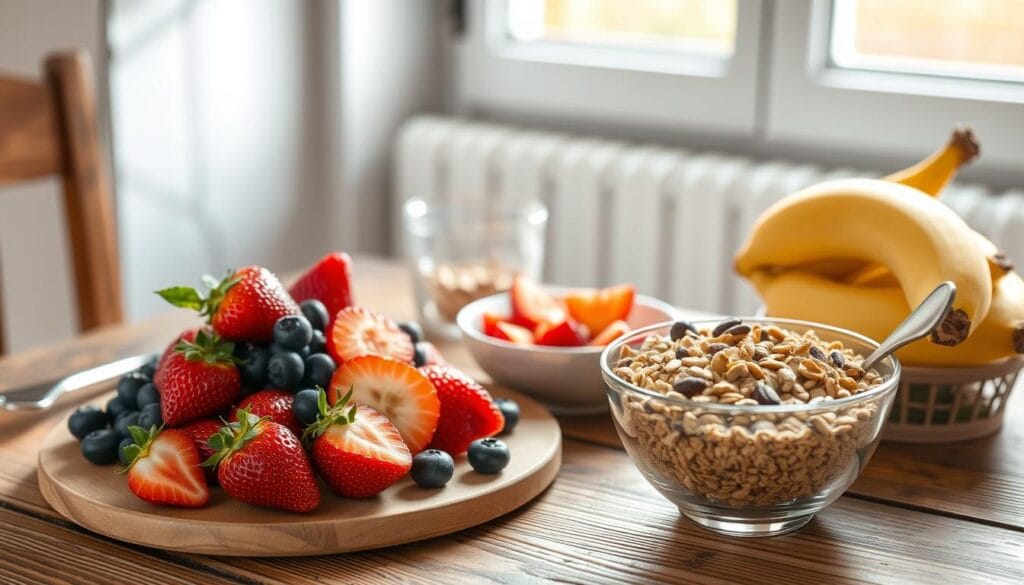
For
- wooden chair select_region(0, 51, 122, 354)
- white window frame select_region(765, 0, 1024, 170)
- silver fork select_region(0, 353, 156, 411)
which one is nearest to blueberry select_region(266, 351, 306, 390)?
silver fork select_region(0, 353, 156, 411)

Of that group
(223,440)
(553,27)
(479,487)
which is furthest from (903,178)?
(553,27)

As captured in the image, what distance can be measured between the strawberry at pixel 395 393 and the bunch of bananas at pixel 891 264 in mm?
382

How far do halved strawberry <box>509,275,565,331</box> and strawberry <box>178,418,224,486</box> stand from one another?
390 millimetres

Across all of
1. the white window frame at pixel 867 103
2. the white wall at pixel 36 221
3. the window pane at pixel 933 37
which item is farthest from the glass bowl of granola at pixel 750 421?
the white wall at pixel 36 221

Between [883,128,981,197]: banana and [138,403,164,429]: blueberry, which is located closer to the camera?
[138,403,164,429]: blueberry

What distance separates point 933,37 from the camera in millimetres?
1900

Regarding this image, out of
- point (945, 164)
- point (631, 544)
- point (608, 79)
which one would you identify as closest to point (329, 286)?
point (631, 544)

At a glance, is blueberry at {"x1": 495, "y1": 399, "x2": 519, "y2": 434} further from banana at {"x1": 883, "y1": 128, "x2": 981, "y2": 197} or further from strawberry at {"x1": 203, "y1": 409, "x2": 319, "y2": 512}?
banana at {"x1": 883, "y1": 128, "x2": 981, "y2": 197}

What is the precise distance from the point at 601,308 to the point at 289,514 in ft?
1.49

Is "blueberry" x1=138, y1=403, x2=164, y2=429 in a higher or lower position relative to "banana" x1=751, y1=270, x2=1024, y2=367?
lower

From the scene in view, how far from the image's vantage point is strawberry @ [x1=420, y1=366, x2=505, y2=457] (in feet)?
3.10

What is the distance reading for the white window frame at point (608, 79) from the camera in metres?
2.02

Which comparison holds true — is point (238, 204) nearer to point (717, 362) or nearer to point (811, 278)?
point (811, 278)

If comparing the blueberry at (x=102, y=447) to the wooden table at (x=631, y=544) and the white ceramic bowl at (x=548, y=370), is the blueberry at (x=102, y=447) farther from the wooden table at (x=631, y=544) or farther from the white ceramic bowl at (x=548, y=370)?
the white ceramic bowl at (x=548, y=370)
